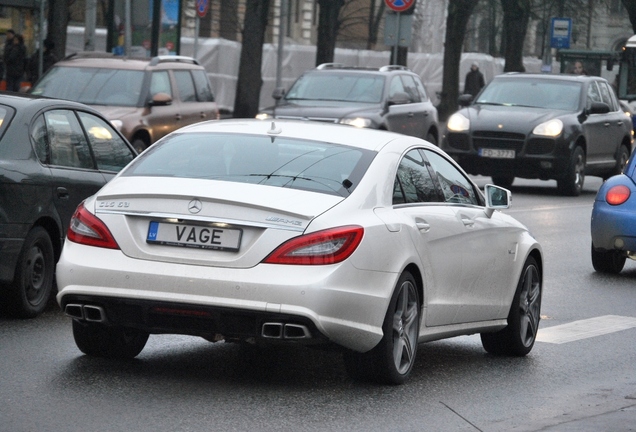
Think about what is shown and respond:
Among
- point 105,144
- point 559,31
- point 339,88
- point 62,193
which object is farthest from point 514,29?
point 62,193

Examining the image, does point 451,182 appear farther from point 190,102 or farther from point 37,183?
point 190,102

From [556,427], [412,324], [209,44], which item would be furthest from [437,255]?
[209,44]

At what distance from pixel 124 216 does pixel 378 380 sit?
154 centimetres

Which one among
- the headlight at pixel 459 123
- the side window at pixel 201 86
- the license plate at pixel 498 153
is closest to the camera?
the side window at pixel 201 86

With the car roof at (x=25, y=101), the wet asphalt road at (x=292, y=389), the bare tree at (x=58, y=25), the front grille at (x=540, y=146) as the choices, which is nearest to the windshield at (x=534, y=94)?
the front grille at (x=540, y=146)

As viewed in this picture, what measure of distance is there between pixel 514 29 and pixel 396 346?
131 feet

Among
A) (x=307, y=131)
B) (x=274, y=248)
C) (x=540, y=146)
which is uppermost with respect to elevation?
(x=307, y=131)

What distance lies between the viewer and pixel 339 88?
78.5ft

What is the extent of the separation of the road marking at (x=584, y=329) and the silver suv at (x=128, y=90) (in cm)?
946

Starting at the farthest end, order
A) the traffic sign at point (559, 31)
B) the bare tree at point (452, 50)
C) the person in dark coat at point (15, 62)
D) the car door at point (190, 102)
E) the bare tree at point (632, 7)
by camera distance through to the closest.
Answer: the bare tree at point (632, 7) → the traffic sign at point (559, 31) → the bare tree at point (452, 50) → the person in dark coat at point (15, 62) → the car door at point (190, 102)

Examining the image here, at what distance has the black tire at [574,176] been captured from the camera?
2362cm

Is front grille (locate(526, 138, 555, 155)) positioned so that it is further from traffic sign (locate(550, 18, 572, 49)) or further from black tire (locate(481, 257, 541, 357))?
traffic sign (locate(550, 18, 572, 49))

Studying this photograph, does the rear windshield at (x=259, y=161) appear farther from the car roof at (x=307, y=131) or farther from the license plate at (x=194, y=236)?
the license plate at (x=194, y=236)

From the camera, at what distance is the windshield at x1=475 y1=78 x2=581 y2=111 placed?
24.0 m
